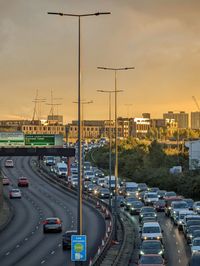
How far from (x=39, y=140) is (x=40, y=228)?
289 inches

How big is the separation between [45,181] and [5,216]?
42.3 meters

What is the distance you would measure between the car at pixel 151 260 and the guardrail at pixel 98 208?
76.1 inches

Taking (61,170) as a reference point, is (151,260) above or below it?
above

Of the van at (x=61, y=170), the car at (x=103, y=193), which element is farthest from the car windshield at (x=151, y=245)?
the van at (x=61, y=170)

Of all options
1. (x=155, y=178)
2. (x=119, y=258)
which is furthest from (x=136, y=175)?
(x=119, y=258)

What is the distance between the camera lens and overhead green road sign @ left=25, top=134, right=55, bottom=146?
57.7 meters

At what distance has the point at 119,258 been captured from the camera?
35219 millimetres

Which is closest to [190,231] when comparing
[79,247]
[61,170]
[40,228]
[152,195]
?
[40,228]

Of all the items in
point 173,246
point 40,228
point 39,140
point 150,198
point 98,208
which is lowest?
point 40,228

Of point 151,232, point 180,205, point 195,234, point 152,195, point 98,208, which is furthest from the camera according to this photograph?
point 152,195

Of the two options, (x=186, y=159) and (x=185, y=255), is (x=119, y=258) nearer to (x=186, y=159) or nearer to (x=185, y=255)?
(x=185, y=255)

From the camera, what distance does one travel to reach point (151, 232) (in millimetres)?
44000

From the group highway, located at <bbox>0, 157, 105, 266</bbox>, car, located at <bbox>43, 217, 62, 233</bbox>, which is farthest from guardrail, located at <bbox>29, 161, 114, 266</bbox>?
car, located at <bbox>43, 217, 62, 233</bbox>

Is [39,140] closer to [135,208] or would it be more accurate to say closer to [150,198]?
[135,208]
